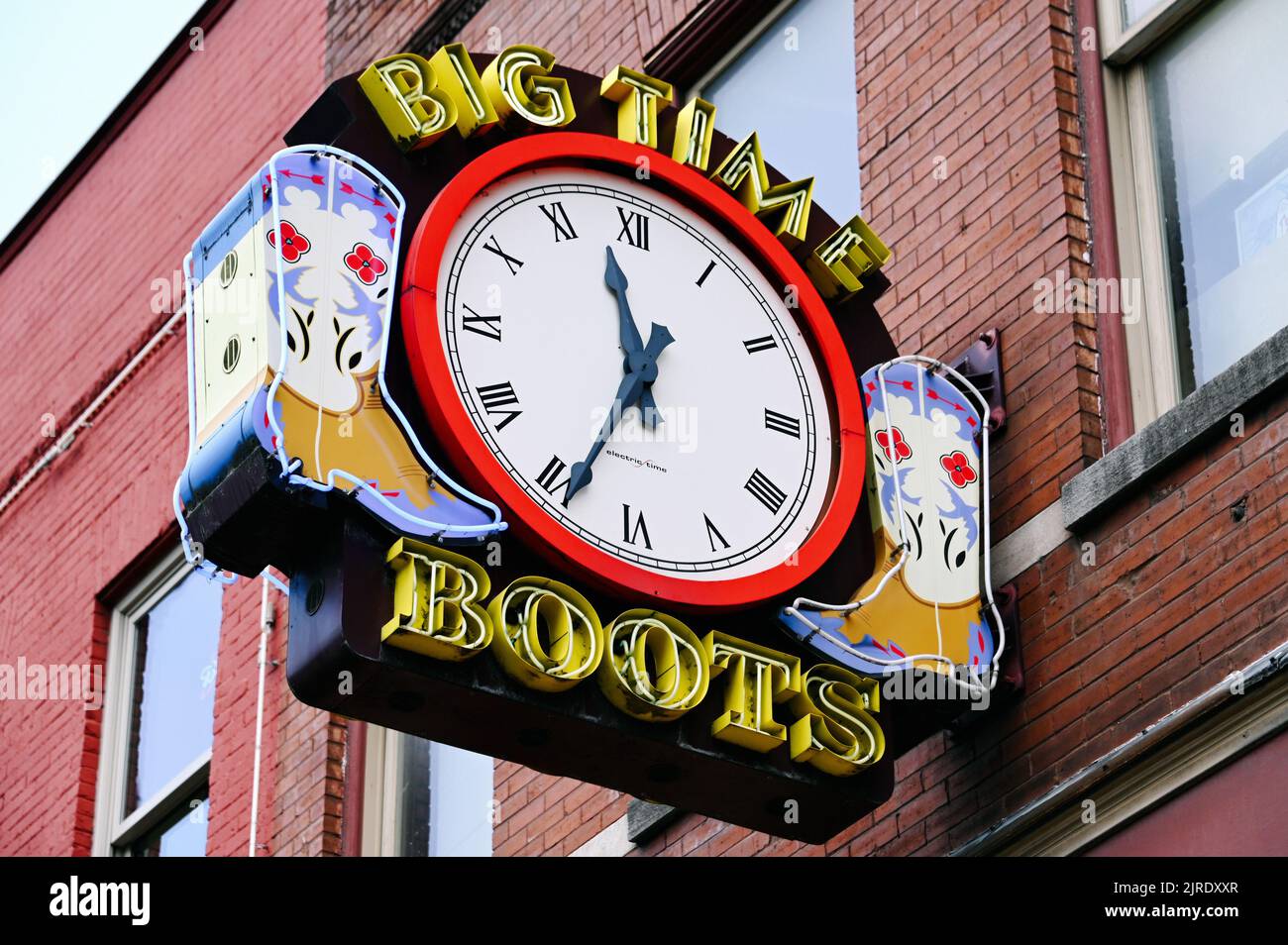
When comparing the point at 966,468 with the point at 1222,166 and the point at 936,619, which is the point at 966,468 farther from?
the point at 1222,166

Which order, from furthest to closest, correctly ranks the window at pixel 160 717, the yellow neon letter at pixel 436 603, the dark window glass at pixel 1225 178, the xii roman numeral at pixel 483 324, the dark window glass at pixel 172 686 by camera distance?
1. the dark window glass at pixel 172 686
2. the window at pixel 160 717
3. the dark window glass at pixel 1225 178
4. the xii roman numeral at pixel 483 324
5. the yellow neon letter at pixel 436 603

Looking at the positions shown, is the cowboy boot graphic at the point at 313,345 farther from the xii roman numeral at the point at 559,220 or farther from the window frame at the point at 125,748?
the window frame at the point at 125,748

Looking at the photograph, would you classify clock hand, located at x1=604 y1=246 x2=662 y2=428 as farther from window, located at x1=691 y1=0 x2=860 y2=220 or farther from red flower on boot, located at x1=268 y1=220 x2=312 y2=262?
window, located at x1=691 y1=0 x2=860 y2=220

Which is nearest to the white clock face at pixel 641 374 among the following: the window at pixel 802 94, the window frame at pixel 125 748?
the window at pixel 802 94

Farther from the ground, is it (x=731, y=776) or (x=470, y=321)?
(x=470, y=321)

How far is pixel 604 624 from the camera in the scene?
21.8 feet

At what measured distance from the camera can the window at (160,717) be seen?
39.6 ft

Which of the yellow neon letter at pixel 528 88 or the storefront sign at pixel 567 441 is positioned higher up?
the yellow neon letter at pixel 528 88

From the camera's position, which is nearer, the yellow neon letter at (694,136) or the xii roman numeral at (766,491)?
the xii roman numeral at (766,491)

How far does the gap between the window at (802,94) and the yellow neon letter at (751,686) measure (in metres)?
2.87

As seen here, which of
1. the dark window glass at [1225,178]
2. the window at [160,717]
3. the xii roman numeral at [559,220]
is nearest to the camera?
the xii roman numeral at [559,220]
